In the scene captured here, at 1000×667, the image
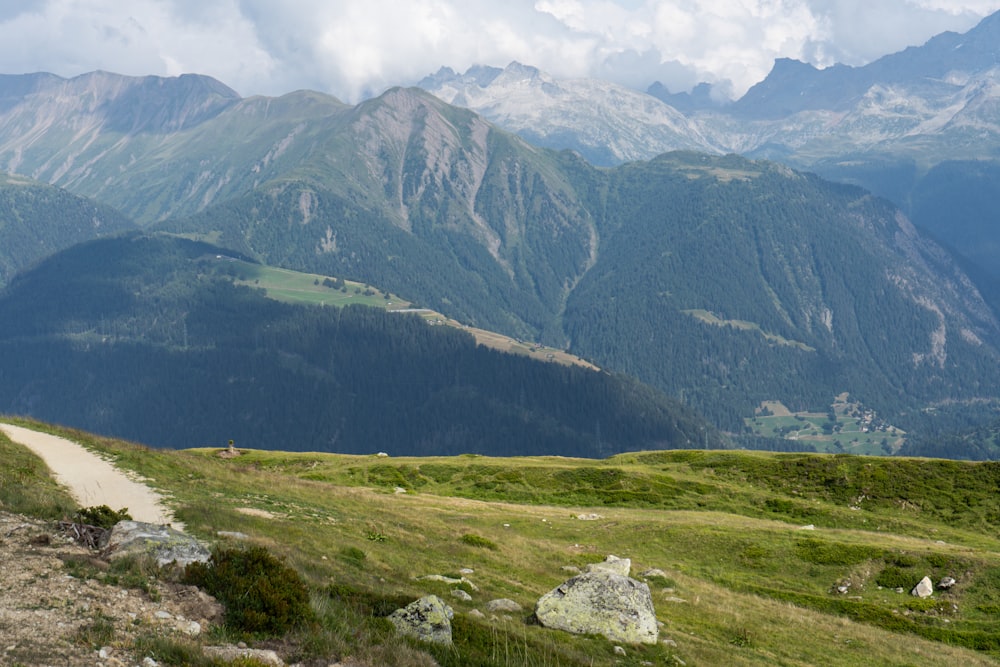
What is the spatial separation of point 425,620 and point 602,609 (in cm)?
1092

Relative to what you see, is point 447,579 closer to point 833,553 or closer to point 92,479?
point 92,479

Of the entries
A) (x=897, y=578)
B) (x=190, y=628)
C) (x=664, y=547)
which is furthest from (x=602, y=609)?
(x=897, y=578)

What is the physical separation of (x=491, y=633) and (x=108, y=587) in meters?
12.2

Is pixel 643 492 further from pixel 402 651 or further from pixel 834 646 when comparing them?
pixel 402 651

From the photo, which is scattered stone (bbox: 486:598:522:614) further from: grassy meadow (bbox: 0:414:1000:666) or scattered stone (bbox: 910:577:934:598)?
scattered stone (bbox: 910:577:934:598)

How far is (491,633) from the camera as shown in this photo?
2456cm

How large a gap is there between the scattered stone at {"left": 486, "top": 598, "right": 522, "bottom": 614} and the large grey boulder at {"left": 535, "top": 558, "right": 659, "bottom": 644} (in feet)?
4.32

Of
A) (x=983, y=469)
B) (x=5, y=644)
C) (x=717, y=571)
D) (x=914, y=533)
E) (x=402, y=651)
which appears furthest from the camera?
(x=983, y=469)

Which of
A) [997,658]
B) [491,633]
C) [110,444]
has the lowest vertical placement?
[997,658]

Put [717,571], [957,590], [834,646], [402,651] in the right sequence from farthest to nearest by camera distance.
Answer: [717,571] → [957,590] → [834,646] → [402,651]

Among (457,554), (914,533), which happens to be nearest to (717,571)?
(457,554)

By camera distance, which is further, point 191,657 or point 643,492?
point 643,492

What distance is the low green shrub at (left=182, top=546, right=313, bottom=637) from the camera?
20.5m

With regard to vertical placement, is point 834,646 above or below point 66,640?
below
